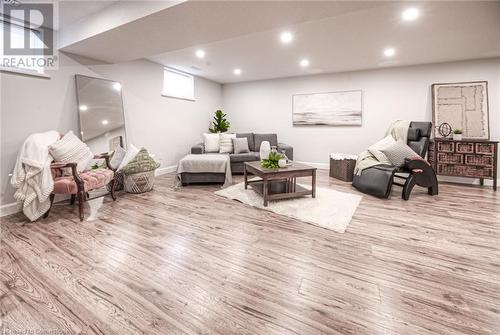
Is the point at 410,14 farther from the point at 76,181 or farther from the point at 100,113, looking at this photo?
the point at 100,113

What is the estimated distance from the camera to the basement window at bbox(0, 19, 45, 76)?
110 inches

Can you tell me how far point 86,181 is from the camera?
2754mm

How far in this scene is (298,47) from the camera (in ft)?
12.5

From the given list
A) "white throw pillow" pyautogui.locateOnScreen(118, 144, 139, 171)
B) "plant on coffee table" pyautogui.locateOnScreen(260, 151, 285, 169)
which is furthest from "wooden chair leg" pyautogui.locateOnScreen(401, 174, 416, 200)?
"white throw pillow" pyautogui.locateOnScreen(118, 144, 139, 171)

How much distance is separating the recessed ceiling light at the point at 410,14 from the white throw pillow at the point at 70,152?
4225 millimetres

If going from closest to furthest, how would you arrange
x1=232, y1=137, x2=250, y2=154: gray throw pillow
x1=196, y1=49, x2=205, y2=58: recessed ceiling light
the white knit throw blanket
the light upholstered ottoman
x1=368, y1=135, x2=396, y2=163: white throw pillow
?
the white knit throw blanket → x1=368, y1=135, x2=396, y2=163: white throw pillow → x1=196, y1=49, x2=205, y2=58: recessed ceiling light → the light upholstered ottoman → x1=232, y1=137, x2=250, y2=154: gray throw pillow

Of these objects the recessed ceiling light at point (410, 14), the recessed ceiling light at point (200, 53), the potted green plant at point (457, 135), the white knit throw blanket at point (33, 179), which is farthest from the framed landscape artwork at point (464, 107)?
the white knit throw blanket at point (33, 179)

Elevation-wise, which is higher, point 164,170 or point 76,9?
point 76,9

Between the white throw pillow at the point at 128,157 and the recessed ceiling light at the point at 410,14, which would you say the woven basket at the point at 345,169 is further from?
the white throw pillow at the point at 128,157

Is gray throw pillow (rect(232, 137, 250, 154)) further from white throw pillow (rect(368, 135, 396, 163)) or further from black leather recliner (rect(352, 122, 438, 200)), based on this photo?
white throw pillow (rect(368, 135, 396, 163))

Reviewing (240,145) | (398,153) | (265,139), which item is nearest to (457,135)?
(398,153)

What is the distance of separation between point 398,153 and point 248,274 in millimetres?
3195

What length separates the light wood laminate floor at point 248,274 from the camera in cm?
127

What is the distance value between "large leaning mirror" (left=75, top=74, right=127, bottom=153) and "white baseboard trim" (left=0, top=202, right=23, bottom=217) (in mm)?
1151
